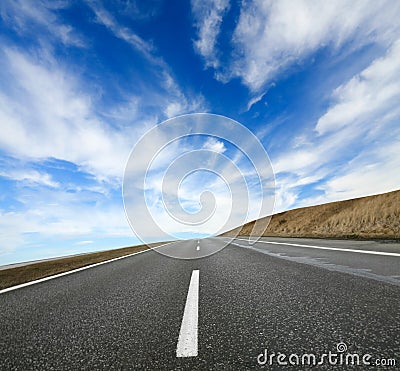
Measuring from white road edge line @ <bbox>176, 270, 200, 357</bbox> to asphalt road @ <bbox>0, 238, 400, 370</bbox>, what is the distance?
1.5 inches

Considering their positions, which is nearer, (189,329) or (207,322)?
(189,329)

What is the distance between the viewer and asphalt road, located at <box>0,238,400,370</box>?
207cm

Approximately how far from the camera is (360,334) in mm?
2291

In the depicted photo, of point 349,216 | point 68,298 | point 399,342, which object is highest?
point 349,216

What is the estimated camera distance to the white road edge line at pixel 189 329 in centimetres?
214

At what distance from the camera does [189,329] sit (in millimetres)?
2617

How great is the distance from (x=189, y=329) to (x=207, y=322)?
0.26 metres

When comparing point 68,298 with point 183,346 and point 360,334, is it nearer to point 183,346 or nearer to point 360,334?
point 183,346

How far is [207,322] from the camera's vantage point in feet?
9.21

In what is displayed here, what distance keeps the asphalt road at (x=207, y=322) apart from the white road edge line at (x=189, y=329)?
4 centimetres

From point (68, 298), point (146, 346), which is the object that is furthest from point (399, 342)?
point (68, 298)

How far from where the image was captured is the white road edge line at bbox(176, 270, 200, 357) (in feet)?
7.01

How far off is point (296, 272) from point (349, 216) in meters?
26.3

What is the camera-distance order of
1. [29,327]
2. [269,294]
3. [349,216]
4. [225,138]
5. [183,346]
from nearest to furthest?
[183,346] < [29,327] < [269,294] < [225,138] < [349,216]
